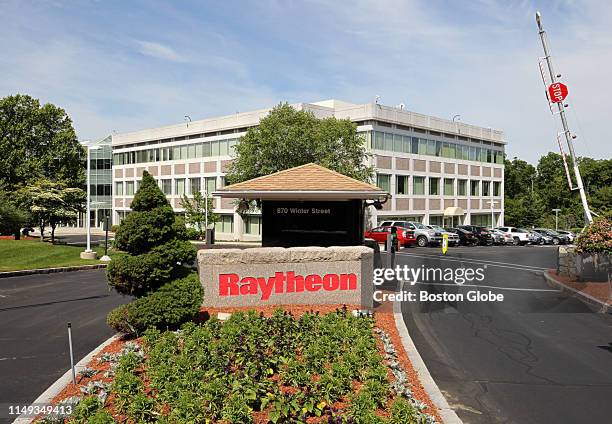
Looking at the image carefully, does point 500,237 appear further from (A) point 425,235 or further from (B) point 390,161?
(A) point 425,235

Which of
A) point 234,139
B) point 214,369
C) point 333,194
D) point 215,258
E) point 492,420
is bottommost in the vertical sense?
point 492,420

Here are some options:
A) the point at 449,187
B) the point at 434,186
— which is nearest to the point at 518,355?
the point at 434,186

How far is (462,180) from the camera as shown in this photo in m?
61.4

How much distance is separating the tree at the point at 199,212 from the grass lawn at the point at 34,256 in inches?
725

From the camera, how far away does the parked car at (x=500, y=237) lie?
160ft

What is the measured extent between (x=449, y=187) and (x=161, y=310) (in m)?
52.7

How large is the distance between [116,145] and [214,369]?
6999cm

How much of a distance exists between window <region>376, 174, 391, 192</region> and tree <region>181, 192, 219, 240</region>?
16.5 meters

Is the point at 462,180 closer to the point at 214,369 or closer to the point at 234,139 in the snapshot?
the point at 234,139

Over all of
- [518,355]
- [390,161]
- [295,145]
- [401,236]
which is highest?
[295,145]

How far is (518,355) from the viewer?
35.4 ft

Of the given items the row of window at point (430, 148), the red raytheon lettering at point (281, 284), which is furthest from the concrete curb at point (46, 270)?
the row of window at point (430, 148)

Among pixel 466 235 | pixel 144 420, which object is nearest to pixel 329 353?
pixel 144 420

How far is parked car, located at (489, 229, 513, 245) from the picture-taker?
4888 centimetres
